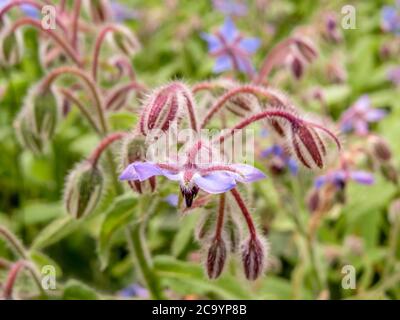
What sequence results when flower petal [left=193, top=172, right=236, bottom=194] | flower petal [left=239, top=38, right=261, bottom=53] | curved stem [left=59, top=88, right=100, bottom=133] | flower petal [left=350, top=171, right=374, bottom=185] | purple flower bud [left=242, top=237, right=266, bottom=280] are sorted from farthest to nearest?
flower petal [left=239, top=38, right=261, bottom=53] < flower petal [left=350, top=171, right=374, bottom=185] < curved stem [left=59, top=88, right=100, bottom=133] < purple flower bud [left=242, top=237, right=266, bottom=280] < flower petal [left=193, top=172, right=236, bottom=194]

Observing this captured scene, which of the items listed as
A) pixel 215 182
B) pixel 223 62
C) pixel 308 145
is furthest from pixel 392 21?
pixel 215 182

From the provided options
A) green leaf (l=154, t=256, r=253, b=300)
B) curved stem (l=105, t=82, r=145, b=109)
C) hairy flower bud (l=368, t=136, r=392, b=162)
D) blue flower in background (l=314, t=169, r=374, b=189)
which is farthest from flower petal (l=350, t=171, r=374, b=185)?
curved stem (l=105, t=82, r=145, b=109)

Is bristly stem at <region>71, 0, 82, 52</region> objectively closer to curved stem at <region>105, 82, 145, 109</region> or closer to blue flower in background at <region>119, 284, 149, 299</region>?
curved stem at <region>105, 82, 145, 109</region>

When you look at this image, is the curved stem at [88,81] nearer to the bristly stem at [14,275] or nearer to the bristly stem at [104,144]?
the bristly stem at [104,144]

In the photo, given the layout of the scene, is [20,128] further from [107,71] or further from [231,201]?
[231,201]

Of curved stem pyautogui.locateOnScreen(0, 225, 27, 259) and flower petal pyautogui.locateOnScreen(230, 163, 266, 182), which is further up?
flower petal pyautogui.locateOnScreen(230, 163, 266, 182)
